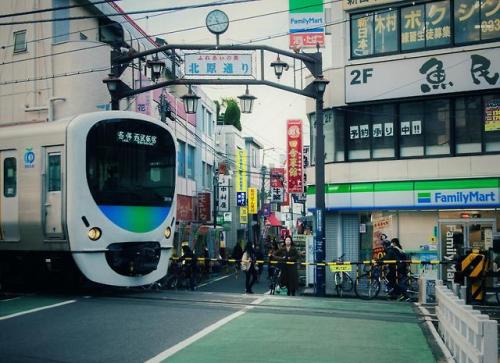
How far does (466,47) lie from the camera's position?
20.5 metres

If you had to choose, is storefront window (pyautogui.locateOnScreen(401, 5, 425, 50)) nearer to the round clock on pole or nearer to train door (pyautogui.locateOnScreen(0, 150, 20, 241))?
the round clock on pole

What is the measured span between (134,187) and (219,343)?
5501 mm

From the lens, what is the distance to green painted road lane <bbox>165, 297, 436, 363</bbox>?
7871 millimetres

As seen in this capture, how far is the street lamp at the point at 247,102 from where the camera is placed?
18.2 metres

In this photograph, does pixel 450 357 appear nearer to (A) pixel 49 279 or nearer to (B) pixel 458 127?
(A) pixel 49 279

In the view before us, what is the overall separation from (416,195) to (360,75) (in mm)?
4568

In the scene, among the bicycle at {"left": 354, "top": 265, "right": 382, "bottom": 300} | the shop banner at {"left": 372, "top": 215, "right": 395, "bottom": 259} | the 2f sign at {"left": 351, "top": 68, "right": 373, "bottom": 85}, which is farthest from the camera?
the shop banner at {"left": 372, "top": 215, "right": 395, "bottom": 259}

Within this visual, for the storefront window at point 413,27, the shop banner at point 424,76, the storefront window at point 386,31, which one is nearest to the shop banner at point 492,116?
the shop banner at point 424,76

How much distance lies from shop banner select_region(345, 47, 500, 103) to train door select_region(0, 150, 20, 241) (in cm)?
1210

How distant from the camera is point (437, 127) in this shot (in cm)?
2120

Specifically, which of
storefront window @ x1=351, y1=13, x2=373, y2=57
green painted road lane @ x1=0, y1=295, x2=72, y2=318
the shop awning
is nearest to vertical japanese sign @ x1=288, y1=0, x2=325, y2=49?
storefront window @ x1=351, y1=13, x2=373, y2=57

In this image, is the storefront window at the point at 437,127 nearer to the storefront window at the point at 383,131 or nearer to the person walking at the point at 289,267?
the storefront window at the point at 383,131

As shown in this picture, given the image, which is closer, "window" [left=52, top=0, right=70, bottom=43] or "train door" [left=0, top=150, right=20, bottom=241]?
"train door" [left=0, top=150, right=20, bottom=241]

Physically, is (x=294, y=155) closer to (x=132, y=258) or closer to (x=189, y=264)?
(x=189, y=264)
